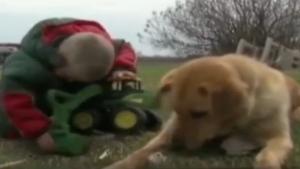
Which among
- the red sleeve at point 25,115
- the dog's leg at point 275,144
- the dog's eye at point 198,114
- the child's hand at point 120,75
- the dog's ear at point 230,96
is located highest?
the dog's ear at point 230,96

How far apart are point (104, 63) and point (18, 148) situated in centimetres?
55

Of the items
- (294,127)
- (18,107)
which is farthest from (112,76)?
(294,127)

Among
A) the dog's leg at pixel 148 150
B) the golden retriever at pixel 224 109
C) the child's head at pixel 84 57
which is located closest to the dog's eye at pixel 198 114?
the golden retriever at pixel 224 109

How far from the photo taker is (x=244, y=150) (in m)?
3.39

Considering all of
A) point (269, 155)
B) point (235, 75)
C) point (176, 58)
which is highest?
point (235, 75)

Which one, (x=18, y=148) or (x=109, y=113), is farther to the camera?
(x=109, y=113)

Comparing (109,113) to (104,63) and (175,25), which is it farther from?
(175,25)

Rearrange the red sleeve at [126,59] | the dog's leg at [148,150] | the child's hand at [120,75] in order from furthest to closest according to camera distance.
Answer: the red sleeve at [126,59], the child's hand at [120,75], the dog's leg at [148,150]

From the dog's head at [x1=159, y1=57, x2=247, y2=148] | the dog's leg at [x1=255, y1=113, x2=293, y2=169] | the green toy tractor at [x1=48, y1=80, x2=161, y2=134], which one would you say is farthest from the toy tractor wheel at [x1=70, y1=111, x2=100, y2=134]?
the dog's leg at [x1=255, y1=113, x2=293, y2=169]

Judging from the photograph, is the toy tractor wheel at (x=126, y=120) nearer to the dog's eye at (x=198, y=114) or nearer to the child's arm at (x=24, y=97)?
the child's arm at (x=24, y=97)

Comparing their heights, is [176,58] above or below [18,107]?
below

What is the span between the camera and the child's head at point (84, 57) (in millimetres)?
3812

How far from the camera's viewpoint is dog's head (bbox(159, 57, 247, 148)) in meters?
3.02

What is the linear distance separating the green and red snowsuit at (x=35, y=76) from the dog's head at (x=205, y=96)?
32.6 inches
